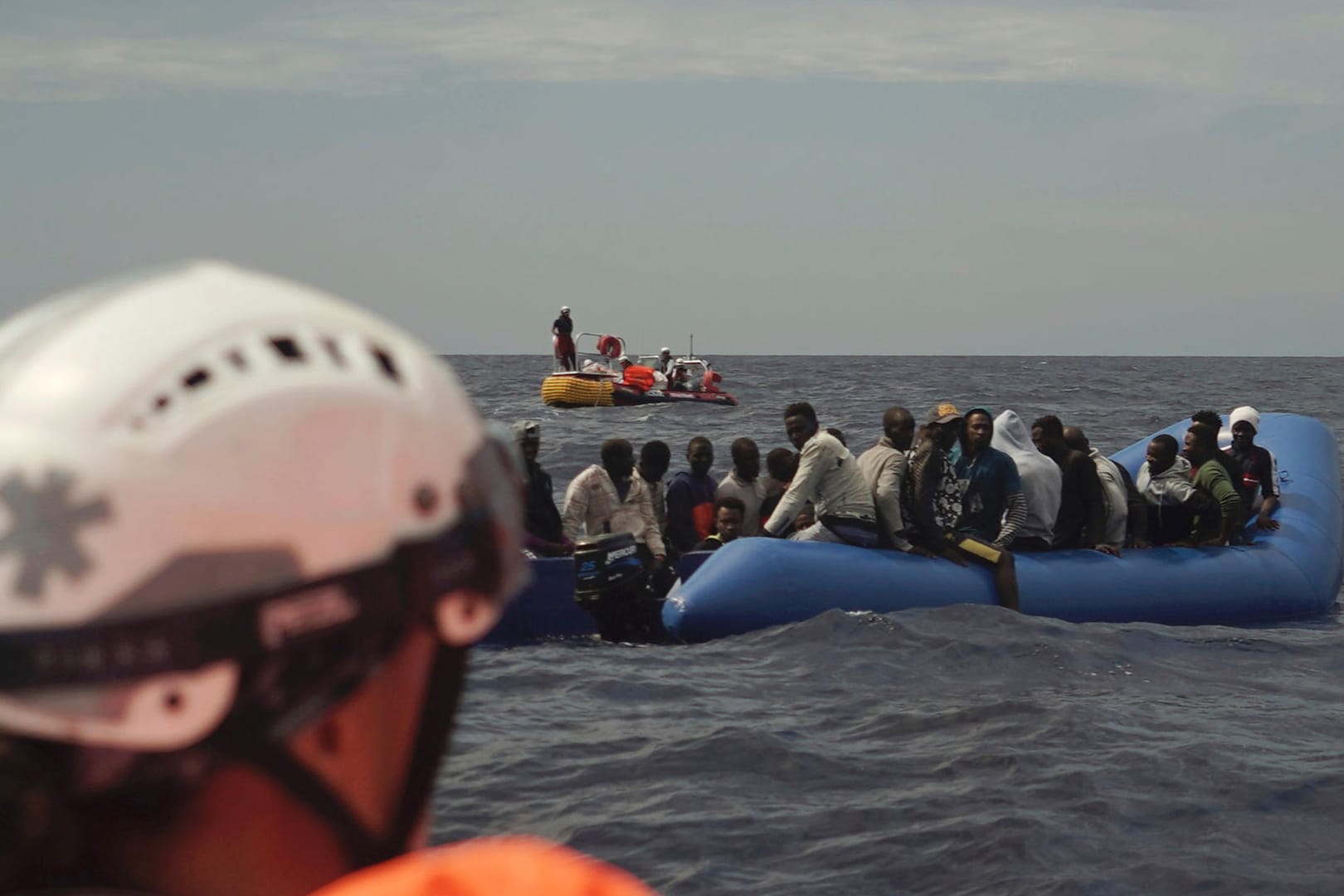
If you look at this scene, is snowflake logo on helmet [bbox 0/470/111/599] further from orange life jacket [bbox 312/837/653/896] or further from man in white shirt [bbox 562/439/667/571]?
man in white shirt [bbox 562/439/667/571]

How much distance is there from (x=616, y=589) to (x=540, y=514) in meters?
0.77

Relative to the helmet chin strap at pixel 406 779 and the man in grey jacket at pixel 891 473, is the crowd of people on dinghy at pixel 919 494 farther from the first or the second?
the helmet chin strap at pixel 406 779

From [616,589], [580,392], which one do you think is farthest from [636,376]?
[616,589]

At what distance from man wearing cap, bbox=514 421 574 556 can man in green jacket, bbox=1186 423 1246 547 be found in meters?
4.65

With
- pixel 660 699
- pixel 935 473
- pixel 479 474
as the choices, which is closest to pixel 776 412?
pixel 935 473

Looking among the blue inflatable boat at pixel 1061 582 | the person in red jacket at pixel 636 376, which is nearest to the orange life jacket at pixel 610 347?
the person in red jacket at pixel 636 376

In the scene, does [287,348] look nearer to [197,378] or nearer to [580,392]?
[197,378]

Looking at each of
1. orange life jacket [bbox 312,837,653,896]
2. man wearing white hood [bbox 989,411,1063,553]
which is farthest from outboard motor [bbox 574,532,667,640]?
orange life jacket [bbox 312,837,653,896]

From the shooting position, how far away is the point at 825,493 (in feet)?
33.2

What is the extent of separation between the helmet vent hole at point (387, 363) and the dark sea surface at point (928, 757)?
4.80m

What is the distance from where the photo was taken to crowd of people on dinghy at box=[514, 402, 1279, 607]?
385 inches

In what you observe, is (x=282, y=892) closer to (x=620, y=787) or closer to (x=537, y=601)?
(x=620, y=787)

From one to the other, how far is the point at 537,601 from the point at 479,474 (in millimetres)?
8948

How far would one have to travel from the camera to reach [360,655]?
724 mm
